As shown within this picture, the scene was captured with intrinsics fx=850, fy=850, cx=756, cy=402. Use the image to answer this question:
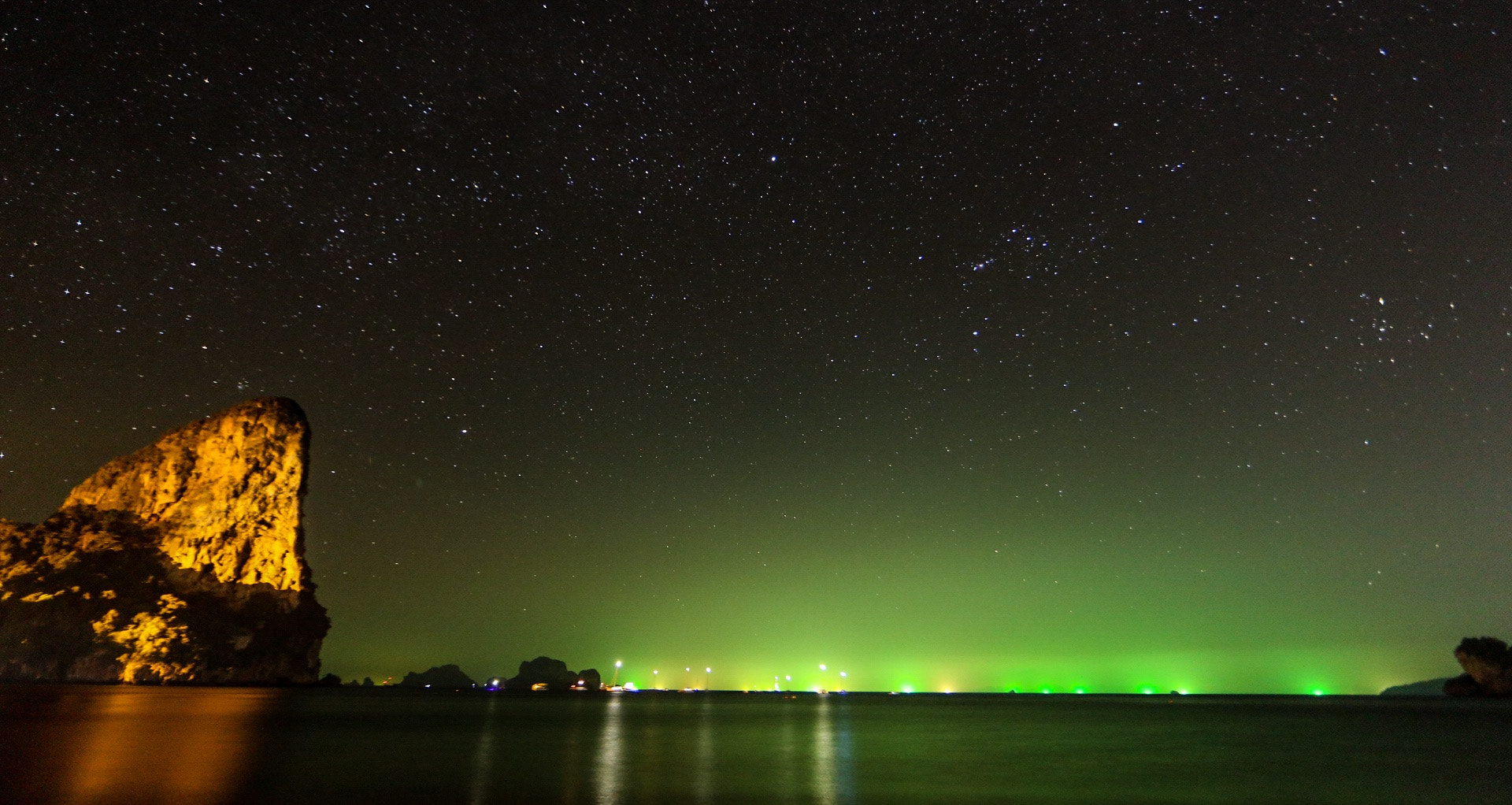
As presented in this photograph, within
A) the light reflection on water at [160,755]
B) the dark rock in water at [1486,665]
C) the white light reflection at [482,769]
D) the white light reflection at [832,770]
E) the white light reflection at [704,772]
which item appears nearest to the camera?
the light reflection on water at [160,755]

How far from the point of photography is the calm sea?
1862 cm

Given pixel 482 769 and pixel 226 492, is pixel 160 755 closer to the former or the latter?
pixel 482 769

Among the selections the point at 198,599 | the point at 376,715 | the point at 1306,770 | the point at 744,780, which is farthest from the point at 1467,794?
the point at 198,599

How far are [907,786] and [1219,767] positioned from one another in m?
12.5

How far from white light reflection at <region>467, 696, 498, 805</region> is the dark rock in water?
170668 mm

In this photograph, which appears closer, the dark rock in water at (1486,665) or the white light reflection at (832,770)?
the white light reflection at (832,770)

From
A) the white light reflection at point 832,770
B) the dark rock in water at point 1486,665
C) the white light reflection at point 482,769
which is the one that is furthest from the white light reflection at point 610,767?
the dark rock in water at point 1486,665

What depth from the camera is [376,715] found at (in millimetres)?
54844

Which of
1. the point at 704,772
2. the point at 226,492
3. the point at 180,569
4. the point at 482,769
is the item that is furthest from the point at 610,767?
the point at 226,492

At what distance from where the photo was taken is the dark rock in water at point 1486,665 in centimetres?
14000

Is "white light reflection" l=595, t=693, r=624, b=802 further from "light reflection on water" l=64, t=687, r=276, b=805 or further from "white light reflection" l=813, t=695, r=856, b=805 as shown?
"light reflection on water" l=64, t=687, r=276, b=805

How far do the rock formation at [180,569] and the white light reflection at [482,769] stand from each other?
3547 inches

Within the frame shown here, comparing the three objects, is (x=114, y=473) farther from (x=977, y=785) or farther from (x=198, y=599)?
(x=977, y=785)

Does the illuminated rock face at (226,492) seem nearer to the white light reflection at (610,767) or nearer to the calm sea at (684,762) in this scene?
the calm sea at (684,762)
